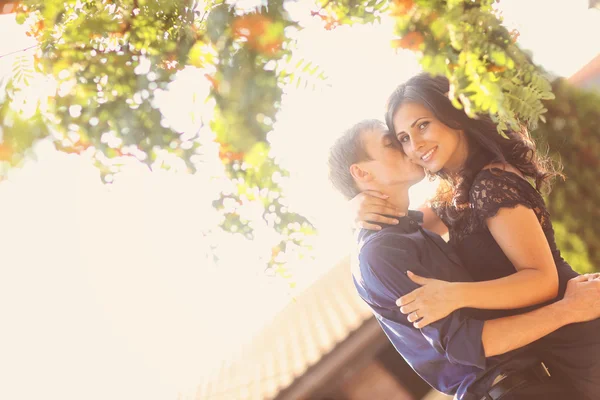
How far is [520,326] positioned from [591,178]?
1419mm

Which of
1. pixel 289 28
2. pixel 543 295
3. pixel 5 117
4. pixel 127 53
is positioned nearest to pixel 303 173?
pixel 289 28

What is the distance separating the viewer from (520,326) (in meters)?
1.30

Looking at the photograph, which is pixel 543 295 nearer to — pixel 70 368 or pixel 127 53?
pixel 127 53

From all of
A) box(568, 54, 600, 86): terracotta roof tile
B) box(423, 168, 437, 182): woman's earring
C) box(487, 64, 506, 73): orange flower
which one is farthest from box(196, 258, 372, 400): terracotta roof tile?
box(487, 64, 506, 73): orange flower

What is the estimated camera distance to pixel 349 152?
61.7 inches

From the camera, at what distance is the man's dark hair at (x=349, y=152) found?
1.56m

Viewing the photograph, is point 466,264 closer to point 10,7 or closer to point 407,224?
point 407,224

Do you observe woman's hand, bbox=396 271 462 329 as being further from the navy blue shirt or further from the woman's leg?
the woman's leg

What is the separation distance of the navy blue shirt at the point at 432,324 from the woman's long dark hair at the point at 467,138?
0.64 ft

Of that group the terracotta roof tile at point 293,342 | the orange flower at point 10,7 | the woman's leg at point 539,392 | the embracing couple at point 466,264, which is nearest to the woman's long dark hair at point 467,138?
the embracing couple at point 466,264

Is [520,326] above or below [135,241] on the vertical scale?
below

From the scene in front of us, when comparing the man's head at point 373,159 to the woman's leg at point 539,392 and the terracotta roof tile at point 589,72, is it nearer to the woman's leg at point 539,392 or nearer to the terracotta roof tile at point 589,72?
the woman's leg at point 539,392

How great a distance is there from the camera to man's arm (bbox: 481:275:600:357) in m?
1.27

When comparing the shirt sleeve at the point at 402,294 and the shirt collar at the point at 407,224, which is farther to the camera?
the shirt collar at the point at 407,224
